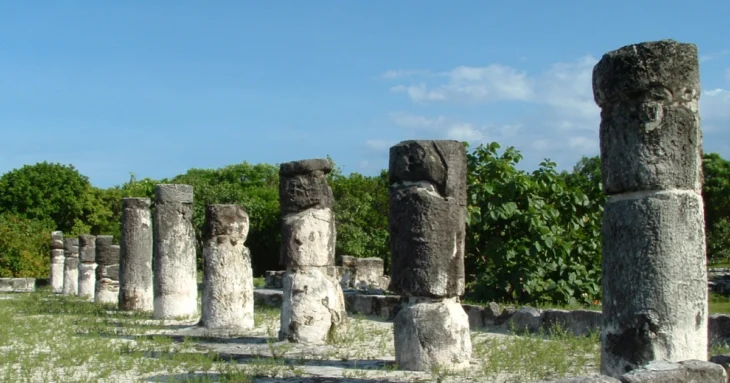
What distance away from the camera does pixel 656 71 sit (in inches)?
242

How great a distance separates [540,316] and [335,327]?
121 inches

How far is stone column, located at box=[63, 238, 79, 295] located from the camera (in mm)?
25486

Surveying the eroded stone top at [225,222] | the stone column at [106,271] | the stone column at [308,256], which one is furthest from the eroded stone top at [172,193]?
the stone column at [106,271]

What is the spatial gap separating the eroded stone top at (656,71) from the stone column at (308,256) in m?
5.98

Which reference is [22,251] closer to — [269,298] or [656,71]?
[269,298]

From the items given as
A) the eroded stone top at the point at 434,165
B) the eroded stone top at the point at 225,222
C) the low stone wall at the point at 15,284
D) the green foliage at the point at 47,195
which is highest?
the green foliage at the point at 47,195

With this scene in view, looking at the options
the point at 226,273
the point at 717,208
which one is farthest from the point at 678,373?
the point at 717,208

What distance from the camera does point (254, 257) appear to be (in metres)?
35.9

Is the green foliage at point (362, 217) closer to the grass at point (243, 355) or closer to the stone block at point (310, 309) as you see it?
the grass at point (243, 355)

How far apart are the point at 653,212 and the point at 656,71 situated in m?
1.04

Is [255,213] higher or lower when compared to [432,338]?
higher

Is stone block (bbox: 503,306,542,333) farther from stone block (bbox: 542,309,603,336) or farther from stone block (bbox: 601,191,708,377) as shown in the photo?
stone block (bbox: 601,191,708,377)

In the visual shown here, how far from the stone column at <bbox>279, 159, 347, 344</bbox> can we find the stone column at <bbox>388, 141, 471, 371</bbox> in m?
2.59

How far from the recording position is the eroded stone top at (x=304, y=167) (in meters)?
11.7
